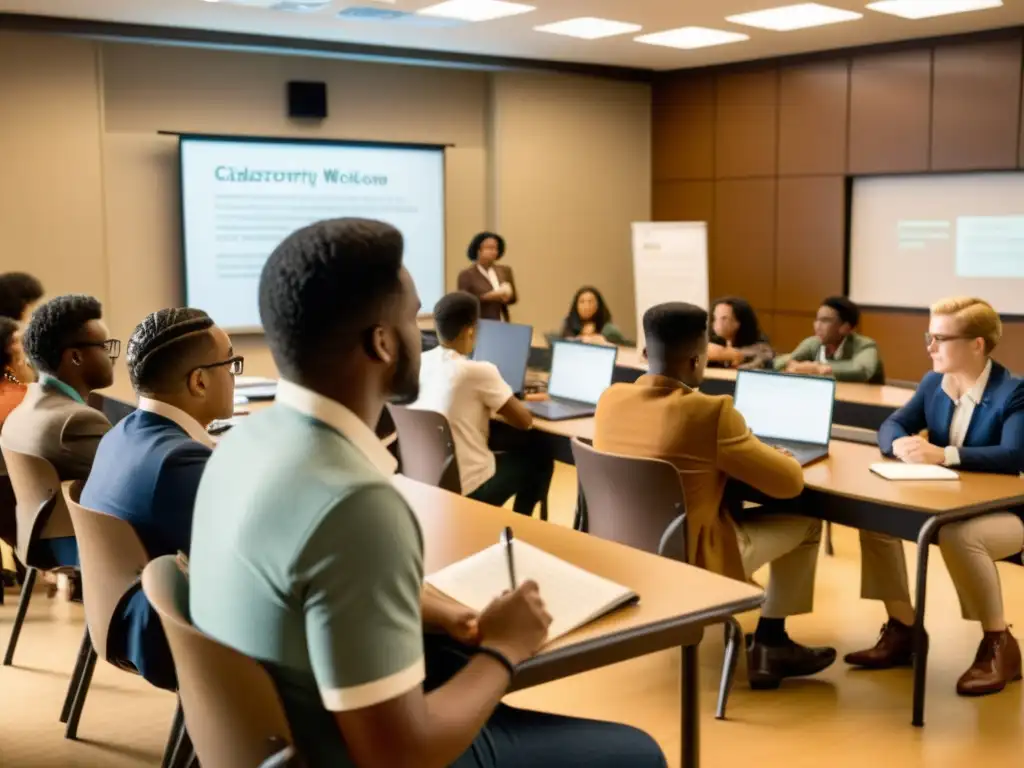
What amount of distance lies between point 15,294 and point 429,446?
221 cm

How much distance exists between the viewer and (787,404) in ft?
12.8

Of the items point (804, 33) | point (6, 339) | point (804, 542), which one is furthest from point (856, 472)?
point (804, 33)

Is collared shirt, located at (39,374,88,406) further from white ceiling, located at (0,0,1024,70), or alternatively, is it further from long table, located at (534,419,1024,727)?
white ceiling, located at (0,0,1024,70)

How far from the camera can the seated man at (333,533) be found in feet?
4.06

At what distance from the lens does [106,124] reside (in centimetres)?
767

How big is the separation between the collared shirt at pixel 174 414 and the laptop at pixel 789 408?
2014mm

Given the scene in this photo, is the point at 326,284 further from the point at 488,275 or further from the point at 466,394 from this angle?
the point at 488,275

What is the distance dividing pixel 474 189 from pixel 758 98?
2.40 meters

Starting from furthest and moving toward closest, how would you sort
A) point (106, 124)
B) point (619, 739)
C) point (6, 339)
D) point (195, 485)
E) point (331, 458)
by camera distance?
1. point (106, 124)
2. point (6, 339)
3. point (195, 485)
4. point (619, 739)
5. point (331, 458)

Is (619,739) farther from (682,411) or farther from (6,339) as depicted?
(6,339)

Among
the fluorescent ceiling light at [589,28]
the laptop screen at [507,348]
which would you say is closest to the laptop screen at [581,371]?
the laptop screen at [507,348]

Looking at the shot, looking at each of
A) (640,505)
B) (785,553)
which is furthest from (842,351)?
(640,505)

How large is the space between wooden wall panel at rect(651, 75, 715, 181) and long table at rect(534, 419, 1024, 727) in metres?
6.50

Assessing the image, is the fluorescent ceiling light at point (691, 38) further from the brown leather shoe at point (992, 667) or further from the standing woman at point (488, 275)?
the brown leather shoe at point (992, 667)
